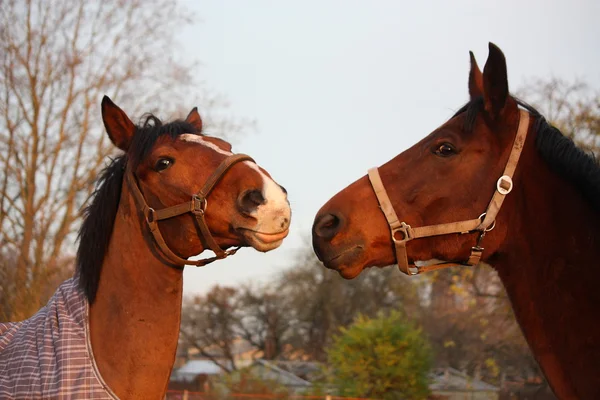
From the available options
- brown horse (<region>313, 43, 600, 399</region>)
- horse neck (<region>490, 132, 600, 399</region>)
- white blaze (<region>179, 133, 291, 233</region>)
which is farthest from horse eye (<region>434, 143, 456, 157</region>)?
white blaze (<region>179, 133, 291, 233</region>)

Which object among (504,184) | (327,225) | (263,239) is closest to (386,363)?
(263,239)

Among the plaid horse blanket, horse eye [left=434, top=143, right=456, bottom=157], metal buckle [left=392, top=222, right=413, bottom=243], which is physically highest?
horse eye [left=434, top=143, right=456, bottom=157]

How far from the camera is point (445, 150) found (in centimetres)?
331

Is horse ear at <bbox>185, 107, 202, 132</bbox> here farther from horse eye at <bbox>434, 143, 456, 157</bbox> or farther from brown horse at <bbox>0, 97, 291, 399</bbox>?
horse eye at <bbox>434, 143, 456, 157</bbox>

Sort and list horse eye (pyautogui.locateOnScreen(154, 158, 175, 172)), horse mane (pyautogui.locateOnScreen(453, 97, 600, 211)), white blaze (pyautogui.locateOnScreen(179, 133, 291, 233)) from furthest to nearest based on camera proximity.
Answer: horse eye (pyautogui.locateOnScreen(154, 158, 175, 172))
white blaze (pyautogui.locateOnScreen(179, 133, 291, 233))
horse mane (pyautogui.locateOnScreen(453, 97, 600, 211))

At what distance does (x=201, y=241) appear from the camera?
12.7 feet

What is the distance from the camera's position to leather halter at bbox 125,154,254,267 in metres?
3.80

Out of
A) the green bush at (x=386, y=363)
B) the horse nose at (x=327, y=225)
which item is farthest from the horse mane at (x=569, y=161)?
the green bush at (x=386, y=363)

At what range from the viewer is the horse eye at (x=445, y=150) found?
10.8ft

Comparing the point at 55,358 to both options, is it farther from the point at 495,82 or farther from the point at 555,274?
the point at 495,82

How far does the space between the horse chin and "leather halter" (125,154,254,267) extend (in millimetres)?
237

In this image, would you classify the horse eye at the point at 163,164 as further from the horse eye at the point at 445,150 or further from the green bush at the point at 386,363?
the green bush at the point at 386,363

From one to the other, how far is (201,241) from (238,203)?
0.36 m

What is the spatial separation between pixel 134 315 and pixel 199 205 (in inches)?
29.3
